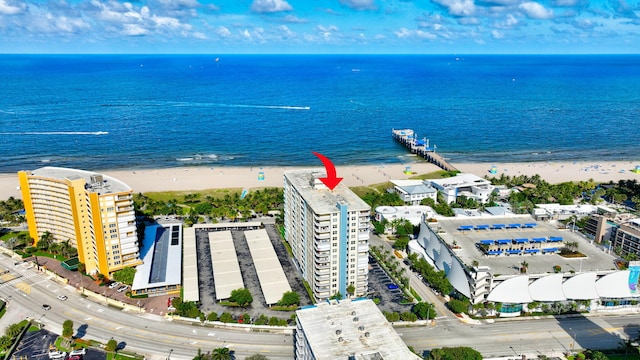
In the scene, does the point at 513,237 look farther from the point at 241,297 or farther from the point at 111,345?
the point at 111,345

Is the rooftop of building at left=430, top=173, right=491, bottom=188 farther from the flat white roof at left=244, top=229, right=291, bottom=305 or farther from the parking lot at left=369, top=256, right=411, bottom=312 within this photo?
the flat white roof at left=244, top=229, right=291, bottom=305

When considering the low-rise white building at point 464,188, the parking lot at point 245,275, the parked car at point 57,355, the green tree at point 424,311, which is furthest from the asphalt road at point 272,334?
the low-rise white building at point 464,188

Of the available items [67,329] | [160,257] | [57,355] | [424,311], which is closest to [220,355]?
[57,355]

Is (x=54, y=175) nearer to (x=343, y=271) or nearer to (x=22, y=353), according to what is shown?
(x=22, y=353)

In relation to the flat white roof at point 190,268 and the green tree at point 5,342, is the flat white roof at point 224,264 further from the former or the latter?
the green tree at point 5,342

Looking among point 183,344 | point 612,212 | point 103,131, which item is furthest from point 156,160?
point 612,212

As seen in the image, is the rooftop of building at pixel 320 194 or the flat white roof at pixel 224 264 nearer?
the rooftop of building at pixel 320 194
